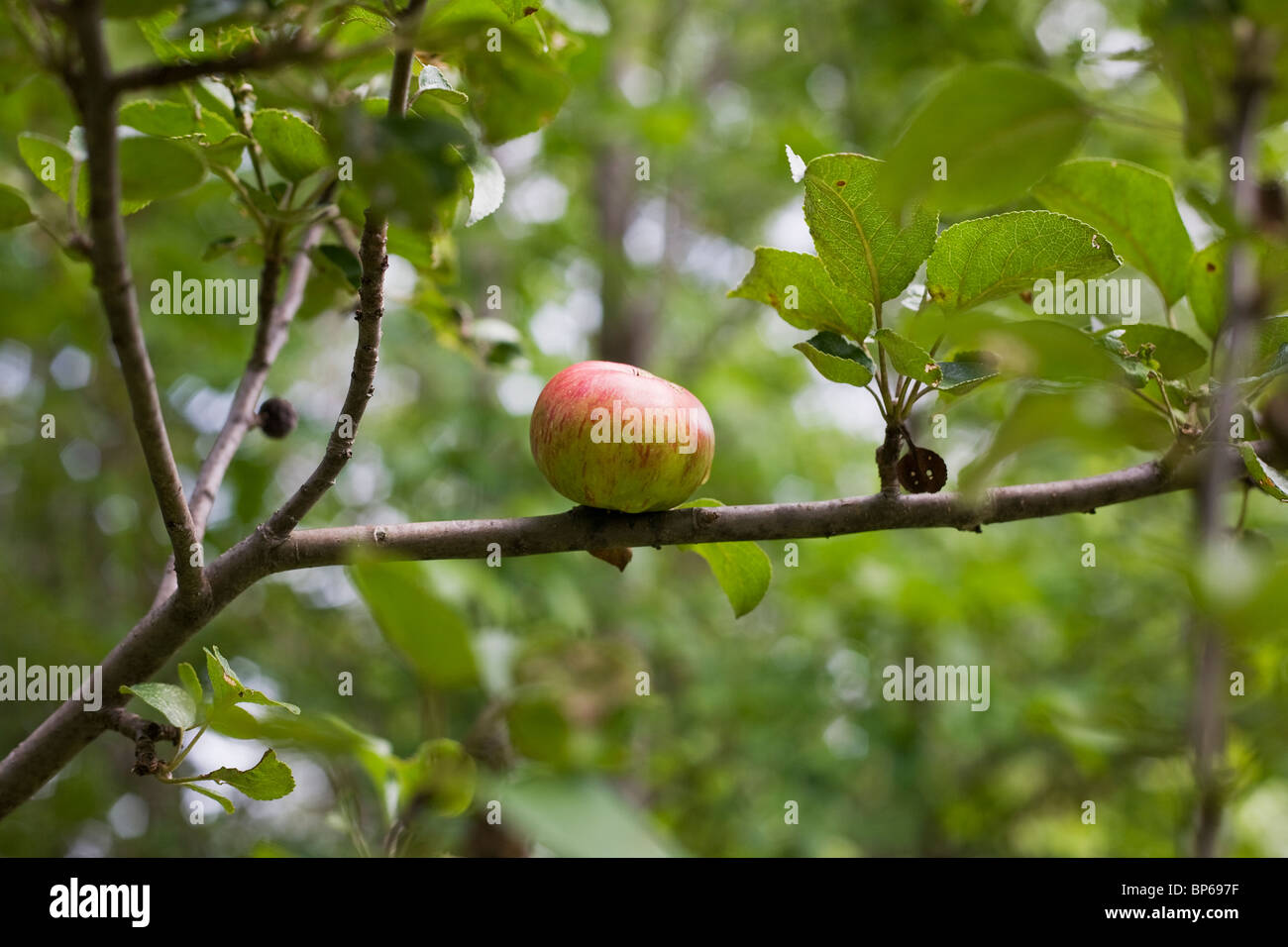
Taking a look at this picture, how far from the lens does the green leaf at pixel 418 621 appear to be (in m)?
0.32

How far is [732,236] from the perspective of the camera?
411cm

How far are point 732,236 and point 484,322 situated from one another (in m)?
3.15

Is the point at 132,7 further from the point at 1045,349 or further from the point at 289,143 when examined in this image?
the point at 1045,349

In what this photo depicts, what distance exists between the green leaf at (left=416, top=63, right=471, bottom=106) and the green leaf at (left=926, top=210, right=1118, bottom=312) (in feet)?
1.18

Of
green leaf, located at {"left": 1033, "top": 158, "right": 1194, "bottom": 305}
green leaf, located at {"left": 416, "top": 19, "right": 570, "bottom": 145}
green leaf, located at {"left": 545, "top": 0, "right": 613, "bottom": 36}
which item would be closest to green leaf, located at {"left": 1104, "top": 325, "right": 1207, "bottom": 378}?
green leaf, located at {"left": 1033, "top": 158, "right": 1194, "bottom": 305}

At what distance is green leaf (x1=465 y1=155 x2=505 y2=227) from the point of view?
2.02 feet

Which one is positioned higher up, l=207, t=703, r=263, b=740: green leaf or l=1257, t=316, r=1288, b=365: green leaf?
l=1257, t=316, r=1288, b=365: green leaf

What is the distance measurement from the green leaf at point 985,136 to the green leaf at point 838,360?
21 centimetres

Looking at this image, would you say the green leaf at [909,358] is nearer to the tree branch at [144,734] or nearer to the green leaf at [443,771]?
the green leaf at [443,771]

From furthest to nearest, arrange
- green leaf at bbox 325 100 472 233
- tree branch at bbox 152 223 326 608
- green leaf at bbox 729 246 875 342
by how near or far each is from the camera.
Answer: tree branch at bbox 152 223 326 608 → green leaf at bbox 729 246 875 342 → green leaf at bbox 325 100 472 233

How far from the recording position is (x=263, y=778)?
660 millimetres

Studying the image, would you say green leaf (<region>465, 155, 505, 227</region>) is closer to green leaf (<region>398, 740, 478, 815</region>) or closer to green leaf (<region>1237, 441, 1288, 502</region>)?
green leaf (<region>398, 740, 478, 815</region>)
